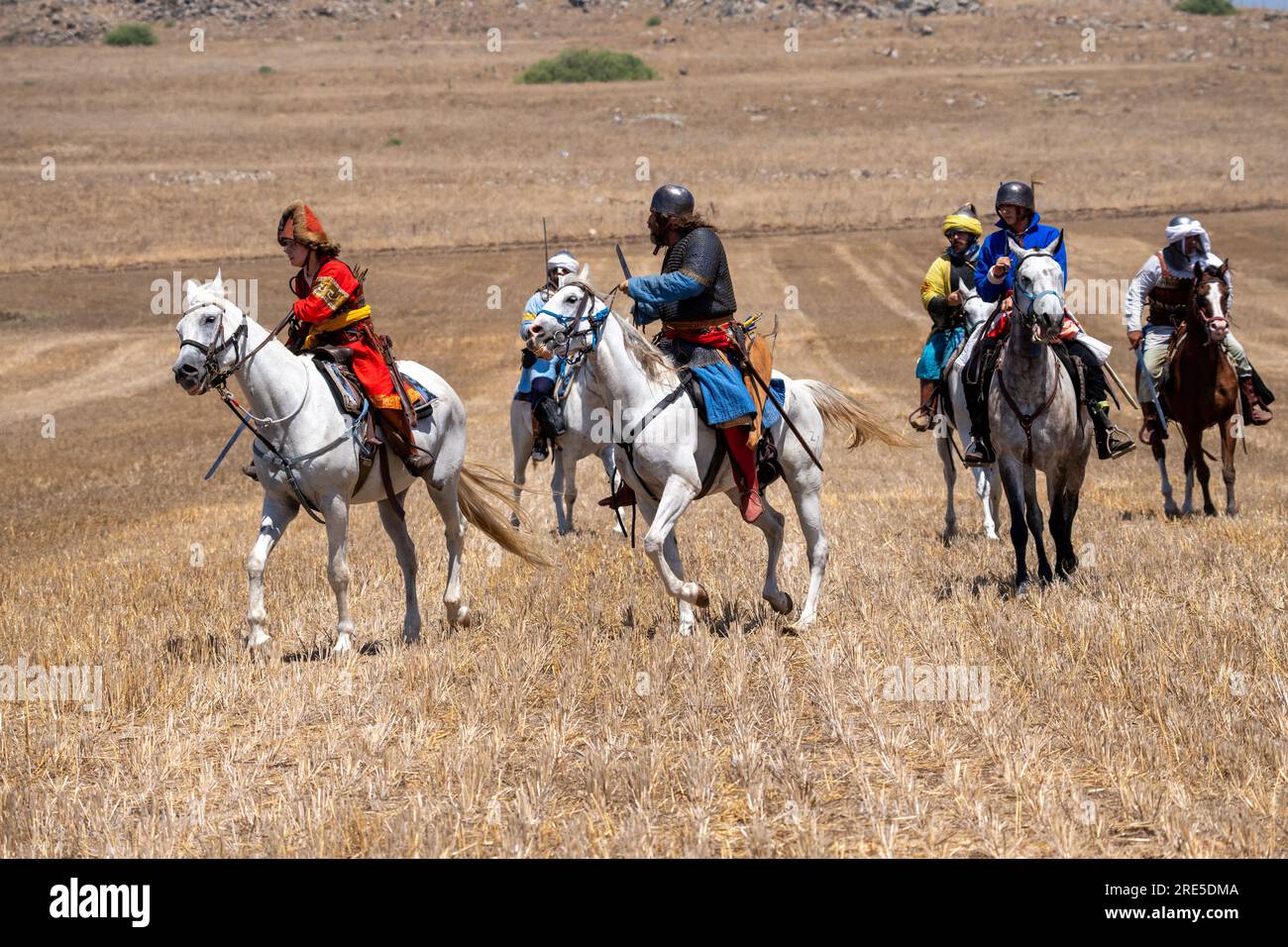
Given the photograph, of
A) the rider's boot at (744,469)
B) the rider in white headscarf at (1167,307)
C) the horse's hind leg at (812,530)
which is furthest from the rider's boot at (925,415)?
the rider's boot at (744,469)

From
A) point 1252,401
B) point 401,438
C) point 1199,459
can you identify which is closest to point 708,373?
point 401,438

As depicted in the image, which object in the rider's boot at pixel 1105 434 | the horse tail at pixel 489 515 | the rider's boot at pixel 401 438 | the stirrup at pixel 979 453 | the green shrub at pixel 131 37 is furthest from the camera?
the green shrub at pixel 131 37

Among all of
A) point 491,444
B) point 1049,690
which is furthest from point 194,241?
point 1049,690

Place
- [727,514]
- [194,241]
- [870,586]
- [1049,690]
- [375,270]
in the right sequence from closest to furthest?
[1049,690]
[870,586]
[727,514]
[375,270]
[194,241]

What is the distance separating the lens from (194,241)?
49.2 metres

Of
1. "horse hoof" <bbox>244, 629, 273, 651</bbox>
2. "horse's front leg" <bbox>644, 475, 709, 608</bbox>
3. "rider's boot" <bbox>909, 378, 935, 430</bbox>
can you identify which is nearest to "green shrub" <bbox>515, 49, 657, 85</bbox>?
"rider's boot" <bbox>909, 378, 935, 430</bbox>

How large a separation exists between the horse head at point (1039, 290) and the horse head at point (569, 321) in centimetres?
276

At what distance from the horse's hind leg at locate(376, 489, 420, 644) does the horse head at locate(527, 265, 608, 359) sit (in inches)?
77.0

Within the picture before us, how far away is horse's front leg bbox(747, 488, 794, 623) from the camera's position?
9.34m

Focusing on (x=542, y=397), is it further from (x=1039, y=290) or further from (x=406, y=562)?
(x=1039, y=290)

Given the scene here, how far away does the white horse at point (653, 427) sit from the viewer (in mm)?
8477

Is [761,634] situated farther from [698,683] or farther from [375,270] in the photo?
[375,270]

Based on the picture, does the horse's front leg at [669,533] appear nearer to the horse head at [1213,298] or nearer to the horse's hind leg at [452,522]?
the horse's hind leg at [452,522]

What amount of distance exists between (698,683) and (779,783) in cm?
157
